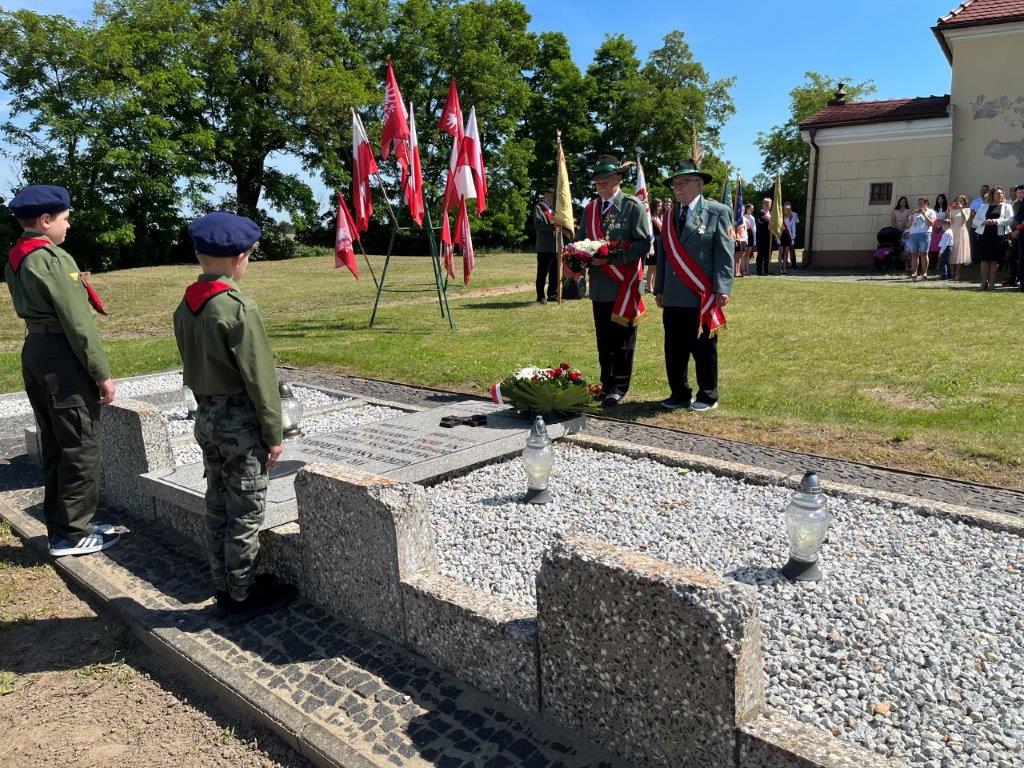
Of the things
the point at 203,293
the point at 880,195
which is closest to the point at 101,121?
the point at 880,195

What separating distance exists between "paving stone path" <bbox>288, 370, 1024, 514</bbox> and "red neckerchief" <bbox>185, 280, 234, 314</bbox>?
382 centimetres

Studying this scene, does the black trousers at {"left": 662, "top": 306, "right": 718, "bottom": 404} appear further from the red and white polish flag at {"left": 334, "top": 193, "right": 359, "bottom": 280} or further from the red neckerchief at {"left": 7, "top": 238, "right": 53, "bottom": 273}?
the red and white polish flag at {"left": 334, "top": 193, "right": 359, "bottom": 280}

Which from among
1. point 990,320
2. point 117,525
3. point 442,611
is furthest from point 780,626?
point 990,320

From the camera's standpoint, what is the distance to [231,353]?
3.58m

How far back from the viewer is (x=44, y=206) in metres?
4.57

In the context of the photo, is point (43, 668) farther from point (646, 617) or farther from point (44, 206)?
point (646, 617)

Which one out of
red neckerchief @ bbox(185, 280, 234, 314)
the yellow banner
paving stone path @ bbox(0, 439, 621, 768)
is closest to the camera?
paving stone path @ bbox(0, 439, 621, 768)

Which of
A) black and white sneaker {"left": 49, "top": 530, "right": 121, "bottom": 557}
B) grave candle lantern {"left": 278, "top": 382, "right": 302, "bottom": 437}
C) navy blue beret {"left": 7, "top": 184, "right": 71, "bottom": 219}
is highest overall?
navy blue beret {"left": 7, "top": 184, "right": 71, "bottom": 219}

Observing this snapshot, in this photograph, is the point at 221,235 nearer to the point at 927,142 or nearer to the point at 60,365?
the point at 60,365

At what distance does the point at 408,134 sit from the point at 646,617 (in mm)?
10883

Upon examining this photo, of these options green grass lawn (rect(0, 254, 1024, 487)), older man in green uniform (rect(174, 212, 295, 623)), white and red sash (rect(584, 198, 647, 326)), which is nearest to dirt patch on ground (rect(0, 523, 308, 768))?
older man in green uniform (rect(174, 212, 295, 623))

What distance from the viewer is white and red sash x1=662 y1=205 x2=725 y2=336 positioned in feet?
23.1

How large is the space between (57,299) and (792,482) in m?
4.65

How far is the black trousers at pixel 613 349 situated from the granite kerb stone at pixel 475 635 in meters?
4.63
